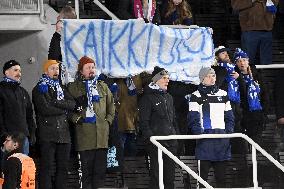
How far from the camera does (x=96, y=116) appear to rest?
1673 cm

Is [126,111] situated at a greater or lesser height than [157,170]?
greater

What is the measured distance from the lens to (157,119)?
16.8 metres

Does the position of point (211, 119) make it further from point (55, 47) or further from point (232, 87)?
point (55, 47)

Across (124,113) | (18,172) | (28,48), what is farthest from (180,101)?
(18,172)

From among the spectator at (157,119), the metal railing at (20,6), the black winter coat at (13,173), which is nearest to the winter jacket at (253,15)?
the spectator at (157,119)

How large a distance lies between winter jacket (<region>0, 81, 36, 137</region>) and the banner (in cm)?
116

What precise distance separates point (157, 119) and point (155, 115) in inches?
2.2

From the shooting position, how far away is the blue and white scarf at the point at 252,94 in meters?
17.9

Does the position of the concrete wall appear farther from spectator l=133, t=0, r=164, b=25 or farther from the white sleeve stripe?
the white sleeve stripe

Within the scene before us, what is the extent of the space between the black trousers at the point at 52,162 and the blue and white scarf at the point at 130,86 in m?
1.35

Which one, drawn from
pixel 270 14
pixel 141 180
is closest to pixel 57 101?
pixel 141 180

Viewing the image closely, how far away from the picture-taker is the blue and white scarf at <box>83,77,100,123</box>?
54.7 ft

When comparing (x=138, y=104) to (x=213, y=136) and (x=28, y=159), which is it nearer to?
(x=213, y=136)

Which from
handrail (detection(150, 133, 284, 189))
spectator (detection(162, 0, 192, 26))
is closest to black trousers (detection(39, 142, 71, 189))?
handrail (detection(150, 133, 284, 189))
